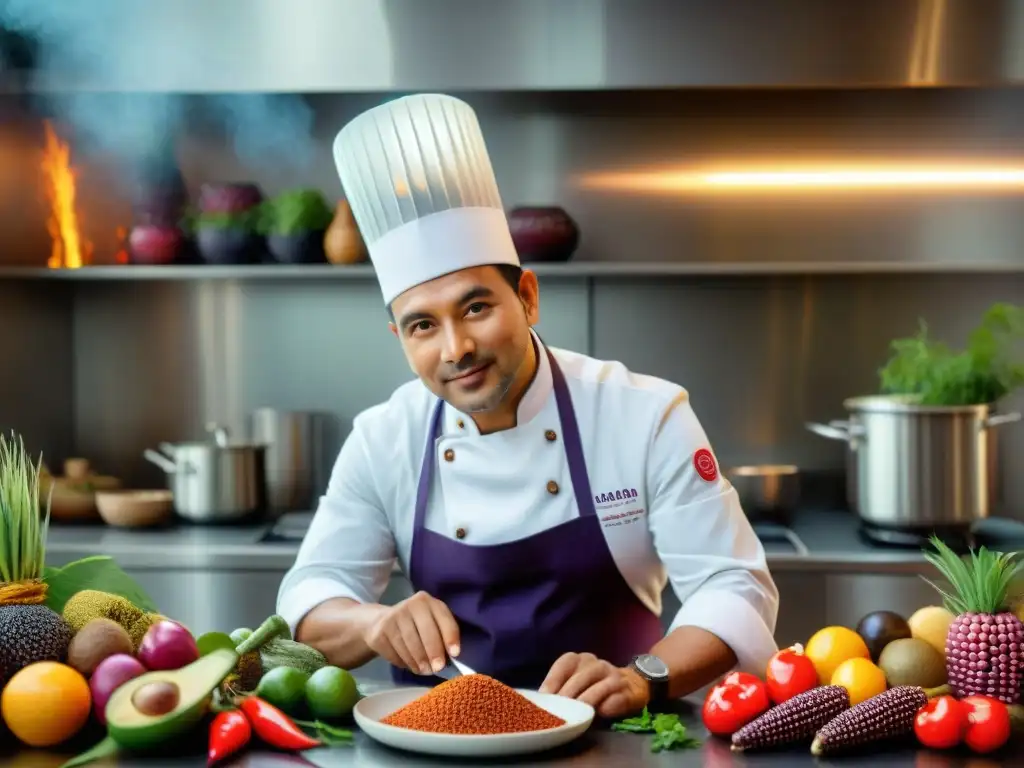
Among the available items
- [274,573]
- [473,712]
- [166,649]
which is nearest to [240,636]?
[166,649]

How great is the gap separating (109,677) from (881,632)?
94cm

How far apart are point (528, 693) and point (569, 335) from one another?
2276 millimetres

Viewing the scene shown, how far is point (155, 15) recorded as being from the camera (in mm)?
3447

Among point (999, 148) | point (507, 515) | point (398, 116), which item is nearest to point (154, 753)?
point (507, 515)

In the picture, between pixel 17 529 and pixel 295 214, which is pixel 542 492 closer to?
pixel 17 529

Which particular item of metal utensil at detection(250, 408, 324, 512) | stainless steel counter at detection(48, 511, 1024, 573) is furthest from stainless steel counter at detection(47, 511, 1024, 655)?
metal utensil at detection(250, 408, 324, 512)

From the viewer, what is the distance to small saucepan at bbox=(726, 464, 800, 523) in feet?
10.9

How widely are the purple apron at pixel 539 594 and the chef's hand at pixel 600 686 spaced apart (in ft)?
1.58

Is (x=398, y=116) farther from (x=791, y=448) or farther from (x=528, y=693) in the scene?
(x=791, y=448)

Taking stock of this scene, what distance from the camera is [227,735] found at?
139 cm

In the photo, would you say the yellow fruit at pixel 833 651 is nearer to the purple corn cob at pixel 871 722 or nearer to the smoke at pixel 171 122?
the purple corn cob at pixel 871 722

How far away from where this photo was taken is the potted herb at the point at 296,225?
3.51 m

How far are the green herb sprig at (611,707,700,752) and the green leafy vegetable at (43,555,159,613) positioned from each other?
25.4 inches

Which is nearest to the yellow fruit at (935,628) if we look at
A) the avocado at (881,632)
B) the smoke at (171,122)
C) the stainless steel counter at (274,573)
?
the avocado at (881,632)
